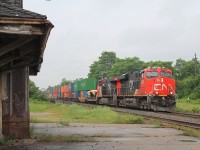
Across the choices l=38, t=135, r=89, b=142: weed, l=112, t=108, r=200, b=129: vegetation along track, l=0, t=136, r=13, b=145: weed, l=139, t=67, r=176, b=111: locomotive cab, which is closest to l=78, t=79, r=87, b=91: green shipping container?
l=139, t=67, r=176, b=111: locomotive cab

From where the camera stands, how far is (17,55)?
299 inches

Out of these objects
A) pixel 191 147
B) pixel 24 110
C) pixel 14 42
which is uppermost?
pixel 14 42

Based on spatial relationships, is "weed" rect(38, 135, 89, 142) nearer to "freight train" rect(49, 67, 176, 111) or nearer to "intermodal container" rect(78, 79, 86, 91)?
"freight train" rect(49, 67, 176, 111)

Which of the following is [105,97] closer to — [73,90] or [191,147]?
[73,90]

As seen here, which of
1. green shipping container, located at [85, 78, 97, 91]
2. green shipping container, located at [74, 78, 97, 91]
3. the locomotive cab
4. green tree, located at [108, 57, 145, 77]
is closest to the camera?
the locomotive cab

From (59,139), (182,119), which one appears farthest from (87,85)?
(59,139)

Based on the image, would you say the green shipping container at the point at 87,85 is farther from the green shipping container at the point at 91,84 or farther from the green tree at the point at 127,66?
the green tree at the point at 127,66

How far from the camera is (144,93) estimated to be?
96.7ft

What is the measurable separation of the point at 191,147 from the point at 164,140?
1.53m

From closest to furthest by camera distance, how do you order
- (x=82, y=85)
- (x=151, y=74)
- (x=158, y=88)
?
(x=158, y=88)
(x=151, y=74)
(x=82, y=85)

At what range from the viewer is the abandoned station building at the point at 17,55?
17.2 ft

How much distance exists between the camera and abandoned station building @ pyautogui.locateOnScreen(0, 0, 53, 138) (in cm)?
524

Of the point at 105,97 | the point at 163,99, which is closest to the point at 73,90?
the point at 105,97

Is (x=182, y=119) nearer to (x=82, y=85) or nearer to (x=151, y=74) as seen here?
(x=151, y=74)
